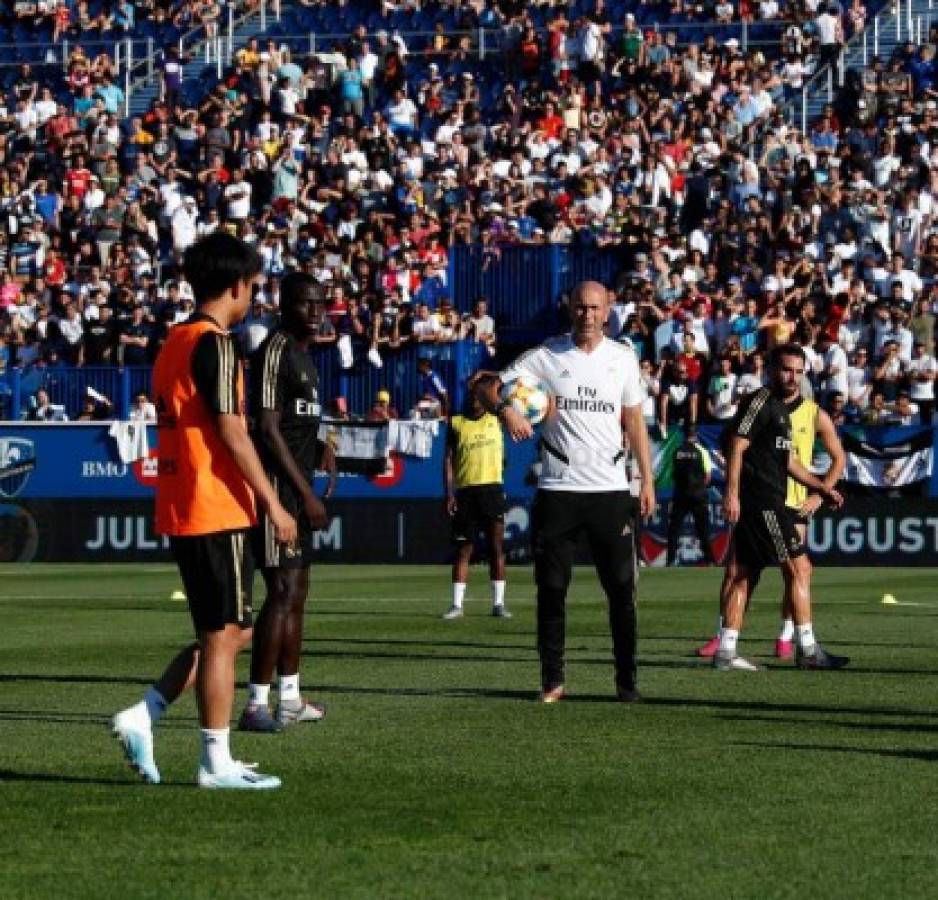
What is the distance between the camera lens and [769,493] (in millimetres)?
16812

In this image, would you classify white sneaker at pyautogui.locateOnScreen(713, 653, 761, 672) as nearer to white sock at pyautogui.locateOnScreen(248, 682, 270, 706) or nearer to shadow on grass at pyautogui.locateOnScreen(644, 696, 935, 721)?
shadow on grass at pyautogui.locateOnScreen(644, 696, 935, 721)

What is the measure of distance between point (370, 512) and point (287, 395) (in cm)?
2302

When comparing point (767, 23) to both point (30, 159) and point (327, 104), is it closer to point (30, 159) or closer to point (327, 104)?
point (327, 104)

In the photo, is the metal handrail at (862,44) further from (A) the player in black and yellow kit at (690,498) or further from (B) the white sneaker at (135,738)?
(B) the white sneaker at (135,738)

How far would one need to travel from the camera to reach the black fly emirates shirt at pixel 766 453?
16781 mm

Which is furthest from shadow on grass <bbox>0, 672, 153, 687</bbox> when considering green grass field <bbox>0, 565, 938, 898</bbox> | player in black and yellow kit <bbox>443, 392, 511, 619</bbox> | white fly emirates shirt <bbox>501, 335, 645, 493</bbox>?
player in black and yellow kit <bbox>443, 392, 511, 619</bbox>

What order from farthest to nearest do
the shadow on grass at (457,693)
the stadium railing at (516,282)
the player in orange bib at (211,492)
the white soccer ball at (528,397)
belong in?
the stadium railing at (516,282)
the shadow on grass at (457,693)
the white soccer ball at (528,397)
the player in orange bib at (211,492)

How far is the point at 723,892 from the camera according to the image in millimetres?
7609

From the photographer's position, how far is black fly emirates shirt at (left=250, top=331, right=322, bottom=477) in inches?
477

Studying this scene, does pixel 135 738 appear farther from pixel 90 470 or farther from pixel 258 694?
pixel 90 470

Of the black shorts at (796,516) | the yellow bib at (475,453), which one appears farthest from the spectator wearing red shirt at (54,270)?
the black shorts at (796,516)

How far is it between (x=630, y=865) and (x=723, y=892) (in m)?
0.54

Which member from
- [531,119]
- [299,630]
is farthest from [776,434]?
[531,119]

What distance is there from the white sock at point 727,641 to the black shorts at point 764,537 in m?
0.57
